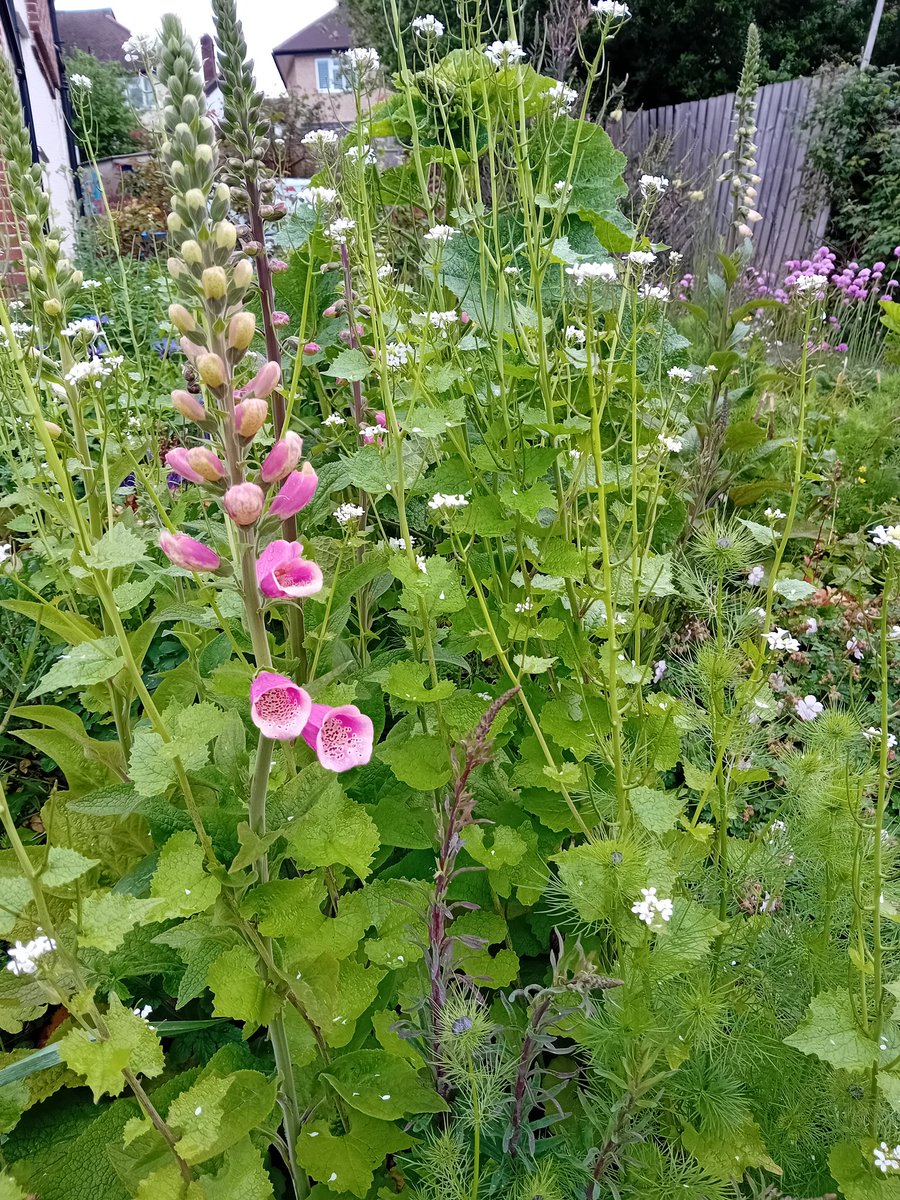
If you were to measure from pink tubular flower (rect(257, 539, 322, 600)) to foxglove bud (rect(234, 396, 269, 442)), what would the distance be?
14 cm

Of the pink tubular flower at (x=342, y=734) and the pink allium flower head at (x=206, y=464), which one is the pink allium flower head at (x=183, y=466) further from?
the pink tubular flower at (x=342, y=734)

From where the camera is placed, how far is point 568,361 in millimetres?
1698

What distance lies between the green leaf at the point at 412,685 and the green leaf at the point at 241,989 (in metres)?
0.52

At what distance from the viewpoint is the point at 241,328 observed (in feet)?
2.99

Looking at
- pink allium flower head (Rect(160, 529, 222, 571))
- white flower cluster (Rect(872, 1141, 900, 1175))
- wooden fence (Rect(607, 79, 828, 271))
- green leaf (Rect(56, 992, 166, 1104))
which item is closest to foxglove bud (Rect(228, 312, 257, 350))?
pink allium flower head (Rect(160, 529, 222, 571))

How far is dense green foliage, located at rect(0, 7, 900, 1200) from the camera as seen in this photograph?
1023mm

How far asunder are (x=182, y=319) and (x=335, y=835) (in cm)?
76

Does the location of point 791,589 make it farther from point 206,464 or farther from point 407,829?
point 206,464

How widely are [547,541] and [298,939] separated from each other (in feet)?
3.03

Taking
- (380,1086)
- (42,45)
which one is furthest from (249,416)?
(42,45)

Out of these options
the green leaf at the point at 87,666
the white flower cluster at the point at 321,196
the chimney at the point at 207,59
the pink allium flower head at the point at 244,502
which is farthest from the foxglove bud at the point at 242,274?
the white flower cluster at the point at 321,196

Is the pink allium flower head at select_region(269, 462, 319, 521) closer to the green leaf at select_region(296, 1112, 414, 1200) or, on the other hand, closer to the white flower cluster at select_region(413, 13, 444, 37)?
the green leaf at select_region(296, 1112, 414, 1200)

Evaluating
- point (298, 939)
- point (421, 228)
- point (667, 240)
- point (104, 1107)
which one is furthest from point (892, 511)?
point (667, 240)

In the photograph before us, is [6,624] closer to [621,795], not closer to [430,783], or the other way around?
[430,783]
